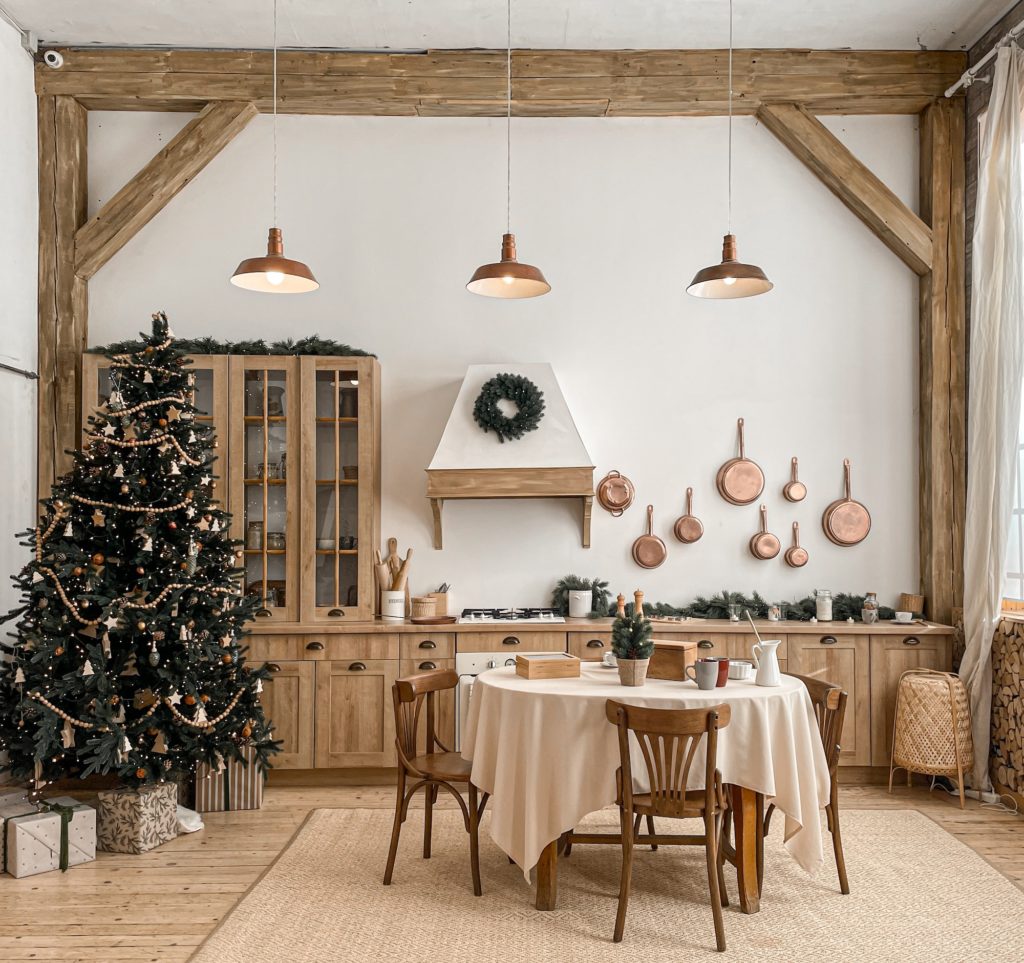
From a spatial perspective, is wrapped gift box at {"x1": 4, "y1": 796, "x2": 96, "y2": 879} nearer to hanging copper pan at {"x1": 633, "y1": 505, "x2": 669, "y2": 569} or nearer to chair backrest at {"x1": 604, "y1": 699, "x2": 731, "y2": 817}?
chair backrest at {"x1": 604, "y1": 699, "x2": 731, "y2": 817}

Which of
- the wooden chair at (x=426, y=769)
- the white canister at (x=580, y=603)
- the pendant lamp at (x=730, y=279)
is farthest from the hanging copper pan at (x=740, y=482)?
the wooden chair at (x=426, y=769)

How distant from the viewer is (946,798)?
195 inches

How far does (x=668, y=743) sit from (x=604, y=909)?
0.83 m

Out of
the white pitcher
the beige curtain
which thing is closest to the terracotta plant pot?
the white pitcher

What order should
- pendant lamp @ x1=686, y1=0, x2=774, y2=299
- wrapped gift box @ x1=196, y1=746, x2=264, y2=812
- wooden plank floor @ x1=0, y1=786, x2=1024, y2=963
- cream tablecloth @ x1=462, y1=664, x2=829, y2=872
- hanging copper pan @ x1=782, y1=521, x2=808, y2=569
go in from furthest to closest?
1. hanging copper pan @ x1=782, y1=521, x2=808, y2=569
2. wrapped gift box @ x1=196, y1=746, x2=264, y2=812
3. pendant lamp @ x1=686, y1=0, x2=774, y2=299
4. cream tablecloth @ x1=462, y1=664, x2=829, y2=872
5. wooden plank floor @ x1=0, y1=786, x2=1024, y2=963

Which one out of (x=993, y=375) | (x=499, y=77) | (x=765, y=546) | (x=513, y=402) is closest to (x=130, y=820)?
(x=513, y=402)

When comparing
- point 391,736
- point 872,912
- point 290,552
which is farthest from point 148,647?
point 872,912

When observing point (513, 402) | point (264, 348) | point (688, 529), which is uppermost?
point (264, 348)

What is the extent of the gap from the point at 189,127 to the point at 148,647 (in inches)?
126

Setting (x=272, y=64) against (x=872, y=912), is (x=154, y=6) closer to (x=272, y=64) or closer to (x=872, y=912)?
(x=272, y=64)

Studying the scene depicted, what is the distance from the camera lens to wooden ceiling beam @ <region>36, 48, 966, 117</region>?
5.45 meters

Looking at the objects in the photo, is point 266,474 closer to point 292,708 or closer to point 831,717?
point 292,708

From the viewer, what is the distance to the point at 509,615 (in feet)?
17.6

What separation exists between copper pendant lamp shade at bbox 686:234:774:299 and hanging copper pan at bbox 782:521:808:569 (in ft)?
6.82
